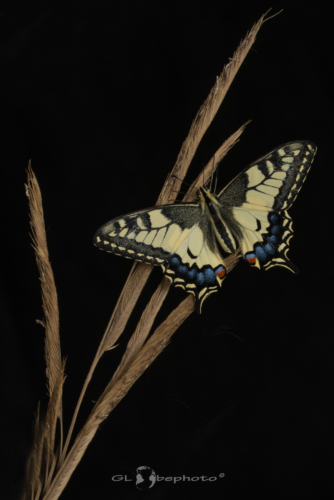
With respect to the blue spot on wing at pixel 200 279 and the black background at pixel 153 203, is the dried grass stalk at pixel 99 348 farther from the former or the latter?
the black background at pixel 153 203

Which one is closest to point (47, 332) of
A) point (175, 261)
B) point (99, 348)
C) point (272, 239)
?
point (99, 348)

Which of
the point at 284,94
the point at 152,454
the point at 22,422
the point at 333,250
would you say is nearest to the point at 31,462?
the point at 22,422

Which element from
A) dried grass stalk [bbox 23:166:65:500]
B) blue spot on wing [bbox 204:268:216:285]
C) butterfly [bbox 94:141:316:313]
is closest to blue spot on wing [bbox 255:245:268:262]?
butterfly [bbox 94:141:316:313]

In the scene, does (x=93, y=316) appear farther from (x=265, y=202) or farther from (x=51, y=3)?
(x=51, y=3)

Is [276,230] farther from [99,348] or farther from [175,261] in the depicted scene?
[99,348]

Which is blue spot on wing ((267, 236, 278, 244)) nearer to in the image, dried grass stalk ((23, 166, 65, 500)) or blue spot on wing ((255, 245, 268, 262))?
blue spot on wing ((255, 245, 268, 262))
